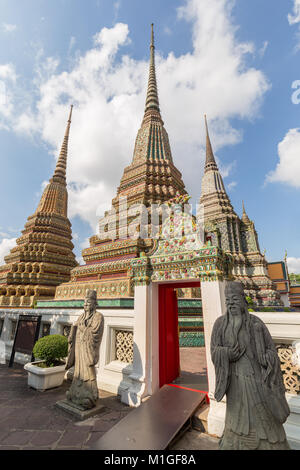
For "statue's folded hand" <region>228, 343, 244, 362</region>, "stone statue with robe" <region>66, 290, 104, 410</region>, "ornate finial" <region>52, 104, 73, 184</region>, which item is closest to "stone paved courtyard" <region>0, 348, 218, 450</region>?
"stone statue with robe" <region>66, 290, 104, 410</region>

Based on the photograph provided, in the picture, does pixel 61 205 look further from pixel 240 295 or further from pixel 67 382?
pixel 240 295

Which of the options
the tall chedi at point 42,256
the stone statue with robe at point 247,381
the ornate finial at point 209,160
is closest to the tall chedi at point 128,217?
the tall chedi at point 42,256

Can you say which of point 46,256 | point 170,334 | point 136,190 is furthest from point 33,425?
point 46,256

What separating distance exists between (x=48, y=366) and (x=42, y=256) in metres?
12.6

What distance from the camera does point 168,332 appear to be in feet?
18.5

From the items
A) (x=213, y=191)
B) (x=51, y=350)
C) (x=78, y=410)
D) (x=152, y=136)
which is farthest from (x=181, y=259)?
(x=213, y=191)

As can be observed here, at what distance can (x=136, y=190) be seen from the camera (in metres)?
13.3

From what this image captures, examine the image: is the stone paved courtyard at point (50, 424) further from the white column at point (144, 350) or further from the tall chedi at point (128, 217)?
the tall chedi at point (128, 217)

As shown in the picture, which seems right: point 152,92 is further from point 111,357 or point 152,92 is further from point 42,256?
point 111,357

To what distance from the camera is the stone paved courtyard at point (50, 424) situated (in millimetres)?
3389

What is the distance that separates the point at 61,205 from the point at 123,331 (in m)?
17.8

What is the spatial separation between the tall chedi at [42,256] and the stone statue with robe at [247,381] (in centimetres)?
1552

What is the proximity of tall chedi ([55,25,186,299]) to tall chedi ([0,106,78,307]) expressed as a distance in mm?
5636

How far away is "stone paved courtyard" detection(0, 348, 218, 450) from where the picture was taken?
11.1 ft
